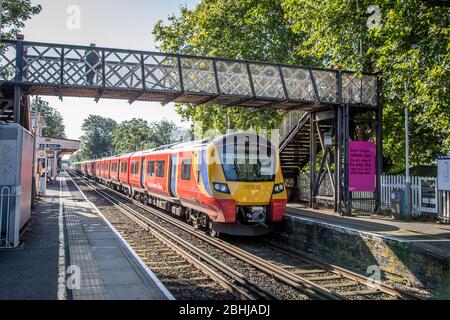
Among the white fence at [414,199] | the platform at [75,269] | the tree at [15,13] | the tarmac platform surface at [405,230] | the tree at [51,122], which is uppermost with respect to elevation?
the tree at [51,122]

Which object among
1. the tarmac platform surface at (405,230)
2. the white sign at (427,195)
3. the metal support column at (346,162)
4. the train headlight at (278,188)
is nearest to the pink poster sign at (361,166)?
the metal support column at (346,162)

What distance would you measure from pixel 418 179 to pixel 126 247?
955cm

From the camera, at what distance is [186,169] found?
43.1 ft

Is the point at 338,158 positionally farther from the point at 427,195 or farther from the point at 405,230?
the point at 405,230

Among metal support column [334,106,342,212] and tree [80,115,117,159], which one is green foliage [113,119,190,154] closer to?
tree [80,115,117,159]

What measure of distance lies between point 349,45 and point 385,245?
8010 mm

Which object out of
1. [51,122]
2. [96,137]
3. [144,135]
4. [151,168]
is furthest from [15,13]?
[96,137]

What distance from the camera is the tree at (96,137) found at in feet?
395

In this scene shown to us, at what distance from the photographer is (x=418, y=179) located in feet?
44.6

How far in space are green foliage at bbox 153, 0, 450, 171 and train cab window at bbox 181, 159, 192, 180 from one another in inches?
249

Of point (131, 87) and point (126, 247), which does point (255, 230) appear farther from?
point (131, 87)

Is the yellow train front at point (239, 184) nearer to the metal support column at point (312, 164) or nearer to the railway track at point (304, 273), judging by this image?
the railway track at point (304, 273)

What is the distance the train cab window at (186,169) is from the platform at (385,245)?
329cm
